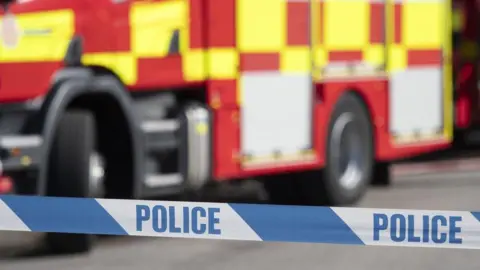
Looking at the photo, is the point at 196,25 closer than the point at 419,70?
Yes

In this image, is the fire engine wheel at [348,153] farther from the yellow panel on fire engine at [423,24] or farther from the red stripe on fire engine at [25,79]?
the red stripe on fire engine at [25,79]

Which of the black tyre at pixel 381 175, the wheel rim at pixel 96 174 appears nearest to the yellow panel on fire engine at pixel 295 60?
the wheel rim at pixel 96 174

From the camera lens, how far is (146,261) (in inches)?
299

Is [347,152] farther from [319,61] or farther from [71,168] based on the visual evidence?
[71,168]

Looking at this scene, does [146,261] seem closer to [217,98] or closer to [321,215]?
[217,98]

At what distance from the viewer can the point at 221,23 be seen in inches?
351

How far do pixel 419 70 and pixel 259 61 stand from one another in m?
2.31

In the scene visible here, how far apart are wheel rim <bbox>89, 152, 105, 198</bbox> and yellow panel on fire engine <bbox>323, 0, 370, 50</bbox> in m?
2.46

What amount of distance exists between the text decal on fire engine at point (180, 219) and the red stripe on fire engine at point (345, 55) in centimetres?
477

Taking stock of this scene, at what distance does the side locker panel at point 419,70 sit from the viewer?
1091 centimetres

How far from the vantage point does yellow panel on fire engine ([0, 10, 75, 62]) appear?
24.7 feet

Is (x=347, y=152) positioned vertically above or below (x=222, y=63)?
below

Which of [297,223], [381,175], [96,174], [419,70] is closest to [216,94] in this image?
[96,174]

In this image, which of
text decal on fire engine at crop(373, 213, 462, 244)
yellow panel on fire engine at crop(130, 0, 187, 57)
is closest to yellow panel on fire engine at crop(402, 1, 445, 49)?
yellow panel on fire engine at crop(130, 0, 187, 57)
